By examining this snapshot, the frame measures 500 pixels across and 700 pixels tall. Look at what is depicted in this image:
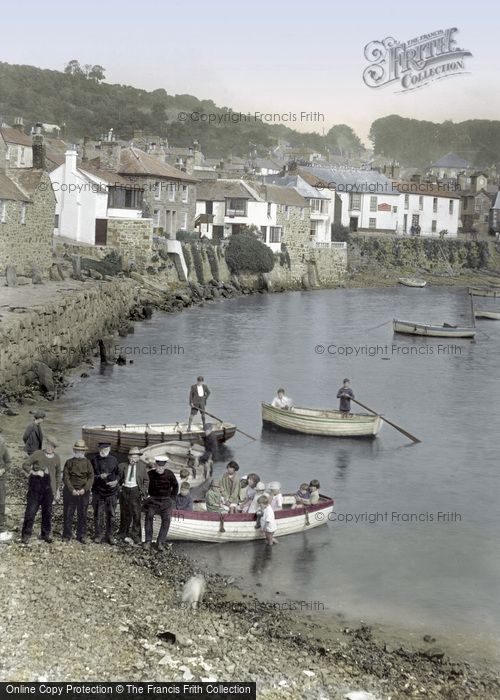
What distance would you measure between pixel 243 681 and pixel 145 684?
1.58 meters

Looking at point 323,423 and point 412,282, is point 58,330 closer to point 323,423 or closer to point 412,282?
point 323,423

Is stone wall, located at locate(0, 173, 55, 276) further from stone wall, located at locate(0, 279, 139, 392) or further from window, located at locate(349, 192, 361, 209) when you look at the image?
window, located at locate(349, 192, 361, 209)

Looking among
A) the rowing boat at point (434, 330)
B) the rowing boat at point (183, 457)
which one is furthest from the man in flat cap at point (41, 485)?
the rowing boat at point (434, 330)

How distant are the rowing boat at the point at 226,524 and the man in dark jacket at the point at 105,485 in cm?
176

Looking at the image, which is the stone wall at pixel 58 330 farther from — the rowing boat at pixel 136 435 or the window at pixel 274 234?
the window at pixel 274 234

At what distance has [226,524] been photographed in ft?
76.5

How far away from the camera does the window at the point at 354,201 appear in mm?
122875

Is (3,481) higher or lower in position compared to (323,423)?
higher

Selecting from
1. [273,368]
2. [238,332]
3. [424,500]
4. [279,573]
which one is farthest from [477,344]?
[279,573]

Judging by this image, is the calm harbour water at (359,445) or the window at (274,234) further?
the window at (274,234)

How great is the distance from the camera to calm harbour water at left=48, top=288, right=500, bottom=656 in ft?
72.8

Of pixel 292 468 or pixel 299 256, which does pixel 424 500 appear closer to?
pixel 292 468

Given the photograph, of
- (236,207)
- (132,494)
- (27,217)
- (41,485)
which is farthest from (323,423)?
(236,207)

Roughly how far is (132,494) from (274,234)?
83.9 m
